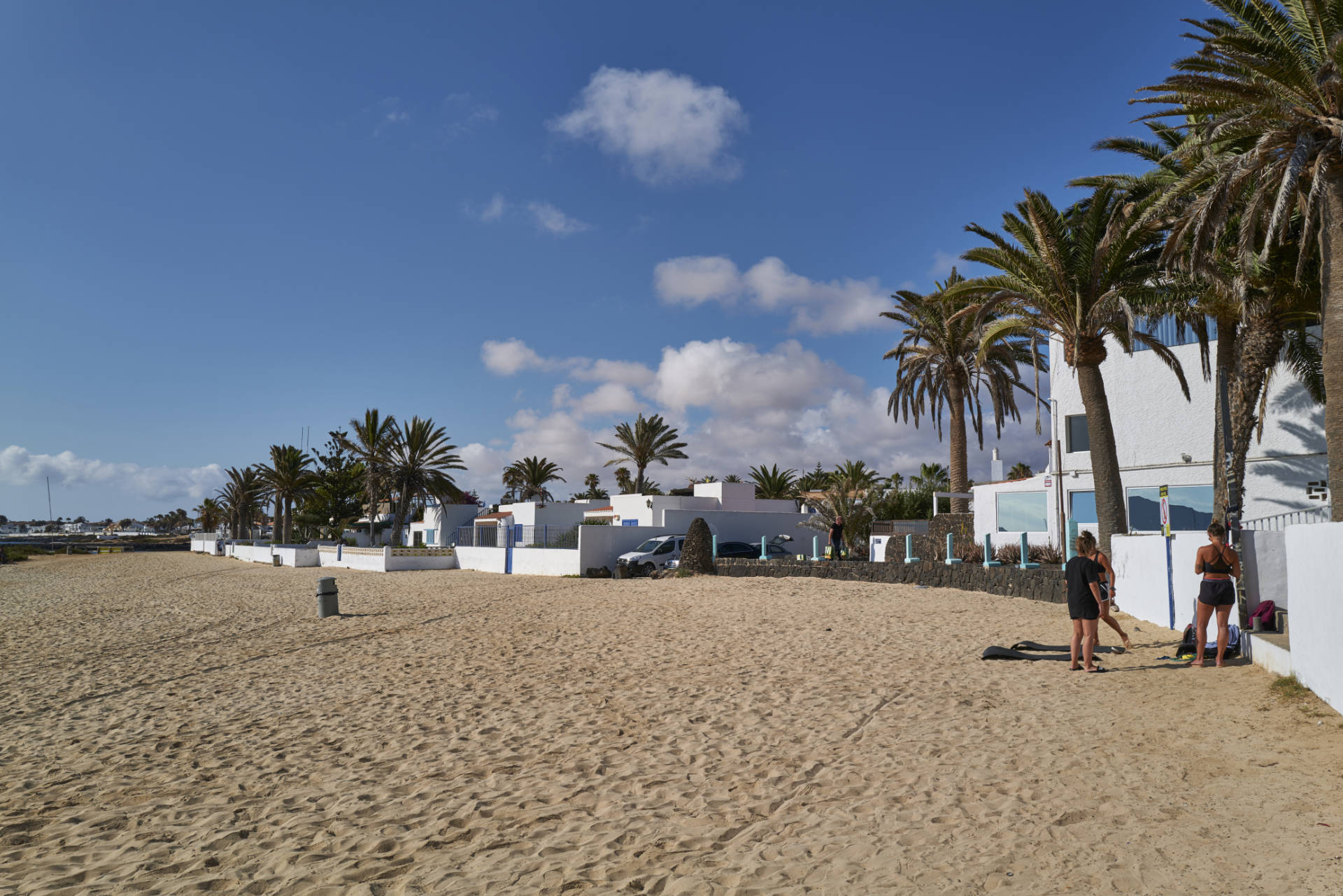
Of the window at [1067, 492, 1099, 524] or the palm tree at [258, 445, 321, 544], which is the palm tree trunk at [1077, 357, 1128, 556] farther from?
the palm tree at [258, 445, 321, 544]

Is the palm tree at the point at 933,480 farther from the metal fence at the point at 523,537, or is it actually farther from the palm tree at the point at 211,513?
the palm tree at the point at 211,513

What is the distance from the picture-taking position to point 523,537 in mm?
31812

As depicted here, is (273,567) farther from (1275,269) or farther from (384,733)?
(1275,269)

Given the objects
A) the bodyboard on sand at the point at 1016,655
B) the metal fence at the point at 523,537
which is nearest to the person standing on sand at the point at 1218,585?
the bodyboard on sand at the point at 1016,655

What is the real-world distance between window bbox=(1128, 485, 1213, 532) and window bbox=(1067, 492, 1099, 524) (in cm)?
95

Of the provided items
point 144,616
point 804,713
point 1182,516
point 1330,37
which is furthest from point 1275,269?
point 144,616

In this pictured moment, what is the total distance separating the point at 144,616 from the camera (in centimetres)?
1872

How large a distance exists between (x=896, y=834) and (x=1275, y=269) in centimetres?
1532

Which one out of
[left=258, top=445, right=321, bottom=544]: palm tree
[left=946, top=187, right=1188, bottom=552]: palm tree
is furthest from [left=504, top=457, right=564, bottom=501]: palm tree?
[left=946, top=187, right=1188, bottom=552]: palm tree

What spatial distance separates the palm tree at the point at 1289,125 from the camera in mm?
11383

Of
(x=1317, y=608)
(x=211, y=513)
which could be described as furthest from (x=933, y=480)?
(x=211, y=513)

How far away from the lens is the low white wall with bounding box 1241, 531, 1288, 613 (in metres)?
9.98

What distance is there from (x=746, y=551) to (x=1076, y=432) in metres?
11.2

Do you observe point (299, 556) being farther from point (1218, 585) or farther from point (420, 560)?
point (1218, 585)
